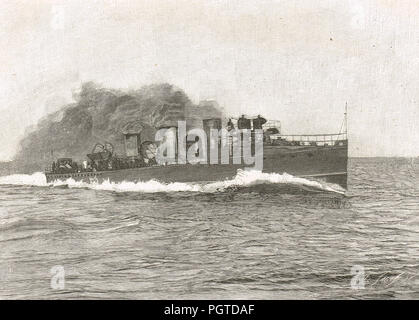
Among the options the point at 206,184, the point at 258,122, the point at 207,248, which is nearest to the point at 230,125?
the point at 258,122

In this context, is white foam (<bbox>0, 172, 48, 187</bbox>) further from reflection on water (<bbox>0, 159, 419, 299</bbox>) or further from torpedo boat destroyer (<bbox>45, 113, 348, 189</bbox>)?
torpedo boat destroyer (<bbox>45, 113, 348, 189</bbox>)

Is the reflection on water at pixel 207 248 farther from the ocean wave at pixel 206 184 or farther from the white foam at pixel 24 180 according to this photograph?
the ocean wave at pixel 206 184

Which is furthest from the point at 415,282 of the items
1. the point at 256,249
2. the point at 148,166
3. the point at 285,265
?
the point at 148,166

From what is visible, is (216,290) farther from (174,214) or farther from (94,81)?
(94,81)

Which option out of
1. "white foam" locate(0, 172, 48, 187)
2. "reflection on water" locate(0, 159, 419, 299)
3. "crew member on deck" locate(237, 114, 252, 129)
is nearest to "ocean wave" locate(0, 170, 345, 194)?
"white foam" locate(0, 172, 48, 187)

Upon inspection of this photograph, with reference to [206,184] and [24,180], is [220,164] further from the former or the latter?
[24,180]
